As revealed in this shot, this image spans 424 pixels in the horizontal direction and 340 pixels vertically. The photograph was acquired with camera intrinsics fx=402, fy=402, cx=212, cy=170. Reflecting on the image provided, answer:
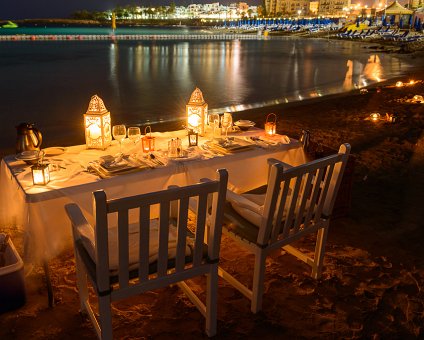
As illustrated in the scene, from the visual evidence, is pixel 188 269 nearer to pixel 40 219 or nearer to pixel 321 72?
pixel 40 219

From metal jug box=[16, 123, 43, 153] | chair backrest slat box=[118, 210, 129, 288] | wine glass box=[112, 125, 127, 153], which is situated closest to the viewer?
chair backrest slat box=[118, 210, 129, 288]

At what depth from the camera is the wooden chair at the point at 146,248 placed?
1.82 metres

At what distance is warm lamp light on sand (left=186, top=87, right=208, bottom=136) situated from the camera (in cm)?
369

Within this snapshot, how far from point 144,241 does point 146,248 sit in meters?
0.05

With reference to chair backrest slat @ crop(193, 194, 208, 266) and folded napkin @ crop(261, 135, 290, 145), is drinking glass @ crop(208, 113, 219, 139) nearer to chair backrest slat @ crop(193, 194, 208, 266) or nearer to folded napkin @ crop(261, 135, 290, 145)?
folded napkin @ crop(261, 135, 290, 145)

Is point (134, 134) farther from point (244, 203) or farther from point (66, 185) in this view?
point (244, 203)

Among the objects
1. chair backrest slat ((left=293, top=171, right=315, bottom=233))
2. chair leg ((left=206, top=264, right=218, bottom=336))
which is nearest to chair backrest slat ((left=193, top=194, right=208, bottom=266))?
chair leg ((left=206, top=264, right=218, bottom=336))

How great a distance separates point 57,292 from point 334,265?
→ 208cm

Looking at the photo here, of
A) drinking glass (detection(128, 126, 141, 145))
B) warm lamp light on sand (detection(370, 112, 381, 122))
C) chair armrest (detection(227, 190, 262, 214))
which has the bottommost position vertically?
warm lamp light on sand (detection(370, 112, 381, 122))

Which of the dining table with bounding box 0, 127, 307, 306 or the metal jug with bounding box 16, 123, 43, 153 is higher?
the metal jug with bounding box 16, 123, 43, 153

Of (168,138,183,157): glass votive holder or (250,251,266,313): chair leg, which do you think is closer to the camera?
(250,251,266,313): chair leg

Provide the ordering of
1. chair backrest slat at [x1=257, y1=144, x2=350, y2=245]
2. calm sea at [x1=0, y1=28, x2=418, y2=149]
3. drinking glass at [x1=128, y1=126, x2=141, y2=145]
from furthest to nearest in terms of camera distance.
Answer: calm sea at [x1=0, y1=28, x2=418, y2=149], drinking glass at [x1=128, y1=126, x2=141, y2=145], chair backrest slat at [x1=257, y1=144, x2=350, y2=245]

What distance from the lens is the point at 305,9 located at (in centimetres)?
15150

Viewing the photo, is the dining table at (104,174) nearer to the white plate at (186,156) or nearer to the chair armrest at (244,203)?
the white plate at (186,156)
